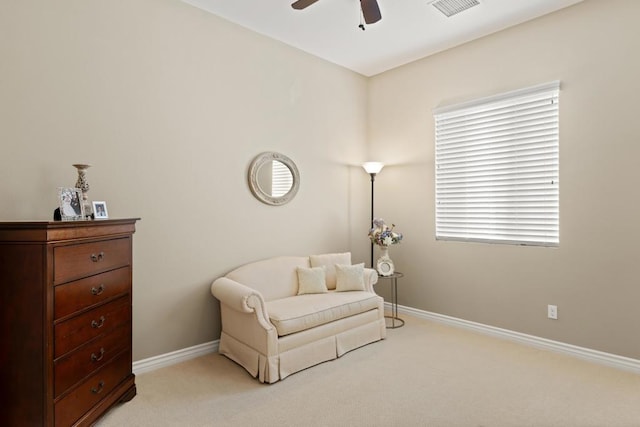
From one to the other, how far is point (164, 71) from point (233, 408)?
264 centimetres

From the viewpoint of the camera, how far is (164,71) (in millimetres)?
3066

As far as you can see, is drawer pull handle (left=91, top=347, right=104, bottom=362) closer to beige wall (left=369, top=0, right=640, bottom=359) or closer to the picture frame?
the picture frame

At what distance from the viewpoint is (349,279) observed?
374 centimetres

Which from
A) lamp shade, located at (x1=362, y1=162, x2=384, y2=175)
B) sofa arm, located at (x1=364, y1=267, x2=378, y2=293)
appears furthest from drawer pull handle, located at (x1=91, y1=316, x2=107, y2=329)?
lamp shade, located at (x1=362, y1=162, x2=384, y2=175)

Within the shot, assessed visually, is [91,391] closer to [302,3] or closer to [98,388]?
[98,388]

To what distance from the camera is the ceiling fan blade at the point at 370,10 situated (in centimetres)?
260

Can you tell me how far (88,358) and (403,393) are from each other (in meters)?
2.02

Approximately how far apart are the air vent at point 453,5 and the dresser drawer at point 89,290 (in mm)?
3266

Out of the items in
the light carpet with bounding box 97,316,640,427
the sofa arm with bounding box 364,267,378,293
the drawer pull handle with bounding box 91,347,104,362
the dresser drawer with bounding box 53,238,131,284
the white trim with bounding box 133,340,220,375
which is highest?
the dresser drawer with bounding box 53,238,131,284

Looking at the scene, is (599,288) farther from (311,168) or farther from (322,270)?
(311,168)

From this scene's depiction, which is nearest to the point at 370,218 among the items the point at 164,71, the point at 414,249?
the point at 414,249

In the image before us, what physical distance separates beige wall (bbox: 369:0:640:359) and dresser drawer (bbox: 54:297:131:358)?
10.3 feet

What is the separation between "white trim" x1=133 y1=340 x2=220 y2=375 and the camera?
2.91 m

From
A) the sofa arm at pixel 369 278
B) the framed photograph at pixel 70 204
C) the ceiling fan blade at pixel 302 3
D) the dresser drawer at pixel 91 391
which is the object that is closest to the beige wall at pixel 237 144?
the framed photograph at pixel 70 204
